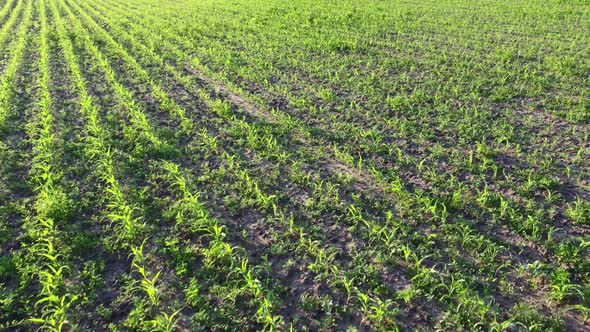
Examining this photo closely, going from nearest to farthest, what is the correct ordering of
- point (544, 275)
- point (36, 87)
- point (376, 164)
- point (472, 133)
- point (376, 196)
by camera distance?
point (544, 275)
point (376, 196)
point (376, 164)
point (472, 133)
point (36, 87)

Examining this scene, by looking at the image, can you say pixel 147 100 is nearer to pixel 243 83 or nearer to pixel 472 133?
pixel 243 83

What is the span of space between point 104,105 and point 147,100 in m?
1.06

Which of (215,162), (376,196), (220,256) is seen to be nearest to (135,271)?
(220,256)

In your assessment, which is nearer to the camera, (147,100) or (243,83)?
(147,100)

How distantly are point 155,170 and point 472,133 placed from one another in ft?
20.8

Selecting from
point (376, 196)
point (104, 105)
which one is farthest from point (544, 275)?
point (104, 105)

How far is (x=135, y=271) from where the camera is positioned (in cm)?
510

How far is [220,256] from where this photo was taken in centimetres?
516

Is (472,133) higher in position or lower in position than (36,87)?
lower

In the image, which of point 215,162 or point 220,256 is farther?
point 215,162

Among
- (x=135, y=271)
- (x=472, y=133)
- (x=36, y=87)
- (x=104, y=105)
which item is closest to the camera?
(x=135, y=271)

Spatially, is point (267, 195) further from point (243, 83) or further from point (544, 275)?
point (243, 83)

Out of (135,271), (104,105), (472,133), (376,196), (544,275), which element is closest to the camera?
(544,275)

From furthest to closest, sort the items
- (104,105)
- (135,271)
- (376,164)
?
(104,105) < (376,164) < (135,271)
